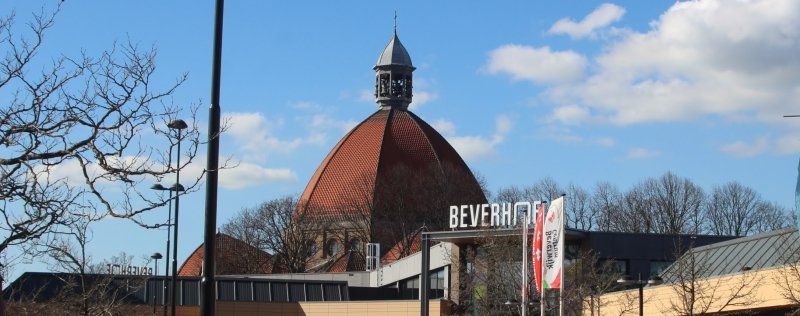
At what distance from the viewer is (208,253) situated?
1515cm

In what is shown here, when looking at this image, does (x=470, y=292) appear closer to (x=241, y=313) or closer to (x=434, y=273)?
(x=434, y=273)

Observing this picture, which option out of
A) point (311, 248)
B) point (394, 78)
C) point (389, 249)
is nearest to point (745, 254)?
point (389, 249)

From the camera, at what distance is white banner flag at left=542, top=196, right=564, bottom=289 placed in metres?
31.6

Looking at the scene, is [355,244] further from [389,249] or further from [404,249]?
[404,249]

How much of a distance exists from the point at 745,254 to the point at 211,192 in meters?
36.0

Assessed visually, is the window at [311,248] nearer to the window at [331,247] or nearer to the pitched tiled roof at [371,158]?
the window at [331,247]

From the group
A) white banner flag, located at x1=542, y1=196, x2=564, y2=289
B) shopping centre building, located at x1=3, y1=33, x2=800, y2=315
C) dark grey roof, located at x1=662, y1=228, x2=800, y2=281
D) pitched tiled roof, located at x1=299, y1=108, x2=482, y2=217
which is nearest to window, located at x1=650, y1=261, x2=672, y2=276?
shopping centre building, located at x1=3, y1=33, x2=800, y2=315

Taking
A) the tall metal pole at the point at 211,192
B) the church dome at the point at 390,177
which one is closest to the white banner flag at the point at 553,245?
the tall metal pole at the point at 211,192

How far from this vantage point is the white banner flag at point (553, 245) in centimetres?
3162

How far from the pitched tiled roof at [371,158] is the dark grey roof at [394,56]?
5.94 m

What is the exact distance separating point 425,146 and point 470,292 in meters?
57.2

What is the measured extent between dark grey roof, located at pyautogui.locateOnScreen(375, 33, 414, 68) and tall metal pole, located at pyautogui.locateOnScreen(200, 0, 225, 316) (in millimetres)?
111161

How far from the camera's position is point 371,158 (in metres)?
116

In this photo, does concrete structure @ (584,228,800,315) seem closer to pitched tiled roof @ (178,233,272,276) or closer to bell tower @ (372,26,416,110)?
pitched tiled roof @ (178,233,272,276)
